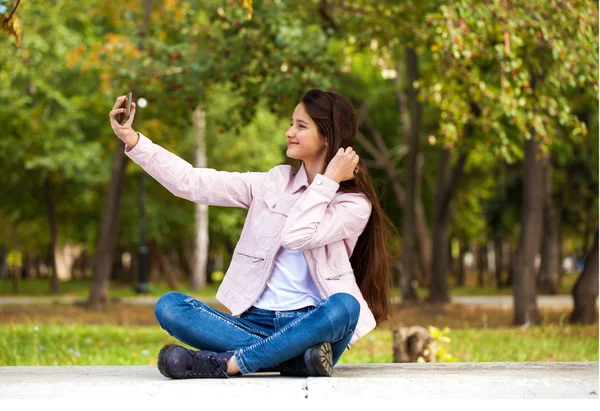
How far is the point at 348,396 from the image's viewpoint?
14.4 feet

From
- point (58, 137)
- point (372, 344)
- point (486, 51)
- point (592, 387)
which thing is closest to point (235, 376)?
point (592, 387)

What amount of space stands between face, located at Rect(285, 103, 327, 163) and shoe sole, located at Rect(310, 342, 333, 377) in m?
0.96

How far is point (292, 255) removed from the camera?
498 cm

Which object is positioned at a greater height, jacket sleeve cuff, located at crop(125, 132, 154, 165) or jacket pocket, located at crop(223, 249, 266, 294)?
jacket sleeve cuff, located at crop(125, 132, 154, 165)

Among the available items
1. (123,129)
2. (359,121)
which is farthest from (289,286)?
(359,121)

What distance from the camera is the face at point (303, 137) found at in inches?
198

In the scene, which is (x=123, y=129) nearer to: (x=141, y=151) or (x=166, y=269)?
(x=141, y=151)

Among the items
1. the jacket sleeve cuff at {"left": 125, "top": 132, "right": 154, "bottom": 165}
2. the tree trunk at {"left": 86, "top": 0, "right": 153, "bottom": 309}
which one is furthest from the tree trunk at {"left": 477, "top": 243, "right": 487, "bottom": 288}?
the jacket sleeve cuff at {"left": 125, "top": 132, "right": 154, "bottom": 165}

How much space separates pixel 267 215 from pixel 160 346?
657cm

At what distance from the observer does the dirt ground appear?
54.3 feet

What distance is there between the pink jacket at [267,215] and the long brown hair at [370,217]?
Result: 0.29ft

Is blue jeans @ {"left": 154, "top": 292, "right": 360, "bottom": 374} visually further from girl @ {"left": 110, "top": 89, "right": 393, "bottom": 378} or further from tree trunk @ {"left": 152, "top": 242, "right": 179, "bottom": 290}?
tree trunk @ {"left": 152, "top": 242, "right": 179, "bottom": 290}

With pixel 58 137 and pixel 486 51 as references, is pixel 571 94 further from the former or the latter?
pixel 58 137

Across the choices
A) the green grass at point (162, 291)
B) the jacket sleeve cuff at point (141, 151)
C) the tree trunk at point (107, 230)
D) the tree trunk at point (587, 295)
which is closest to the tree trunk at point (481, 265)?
the green grass at point (162, 291)
